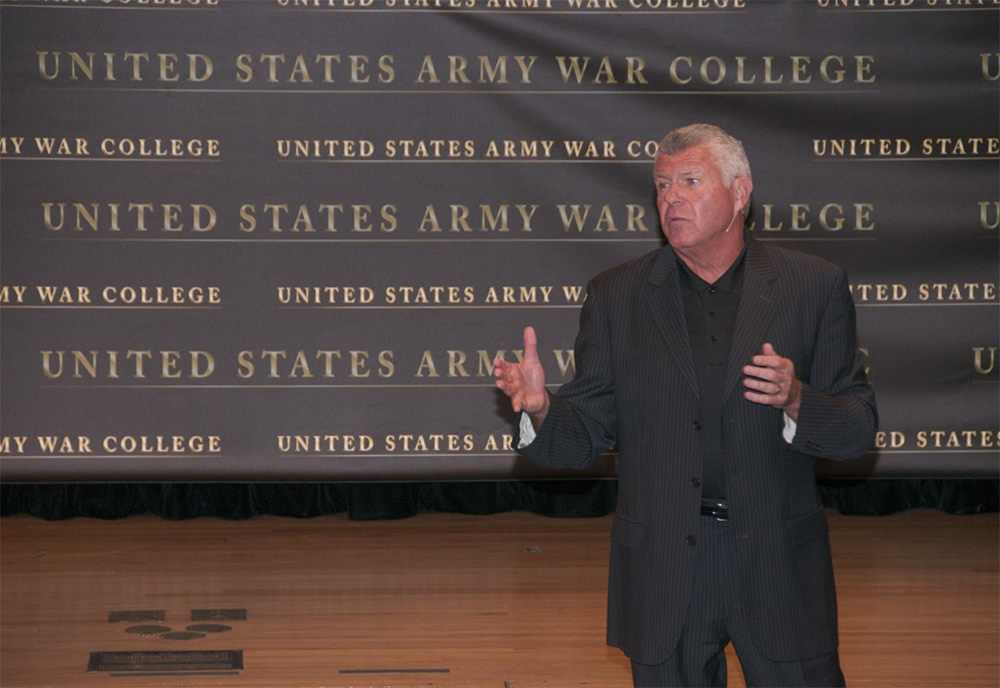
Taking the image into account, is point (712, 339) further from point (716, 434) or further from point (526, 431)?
point (526, 431)

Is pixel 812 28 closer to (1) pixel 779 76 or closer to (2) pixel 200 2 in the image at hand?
(1) pixel 779 76

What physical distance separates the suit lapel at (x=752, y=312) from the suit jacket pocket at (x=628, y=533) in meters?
0.28

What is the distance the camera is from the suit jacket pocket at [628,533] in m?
2.30

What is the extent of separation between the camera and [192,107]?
4707mm

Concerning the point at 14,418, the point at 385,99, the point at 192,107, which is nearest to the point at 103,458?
the point at 14,418

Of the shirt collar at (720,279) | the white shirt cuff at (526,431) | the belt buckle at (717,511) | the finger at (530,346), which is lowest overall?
the belt buckle at (717,511)

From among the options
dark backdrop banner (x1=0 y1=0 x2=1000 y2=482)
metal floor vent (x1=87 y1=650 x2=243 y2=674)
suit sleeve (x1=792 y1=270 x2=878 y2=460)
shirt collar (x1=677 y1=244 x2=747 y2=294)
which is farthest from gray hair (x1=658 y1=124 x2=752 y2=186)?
dark backdrop banner (x1=0 y1=0 x2=1000 y2=482)

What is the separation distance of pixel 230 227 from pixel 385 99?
73cm

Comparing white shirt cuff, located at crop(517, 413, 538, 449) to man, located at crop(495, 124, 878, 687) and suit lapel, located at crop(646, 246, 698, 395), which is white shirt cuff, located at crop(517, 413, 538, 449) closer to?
man, located at crop(495, 124, 878, 687)

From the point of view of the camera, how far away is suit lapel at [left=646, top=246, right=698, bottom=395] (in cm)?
228

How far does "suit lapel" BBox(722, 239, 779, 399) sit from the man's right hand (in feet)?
1.05

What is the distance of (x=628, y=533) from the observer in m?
2.33

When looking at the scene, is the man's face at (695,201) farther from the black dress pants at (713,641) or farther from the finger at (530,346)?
the black dress pants at (713,641)

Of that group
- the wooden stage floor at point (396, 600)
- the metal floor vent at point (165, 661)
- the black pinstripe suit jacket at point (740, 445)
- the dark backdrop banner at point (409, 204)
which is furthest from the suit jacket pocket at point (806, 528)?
the dark backdrop banner at point (409, 204)
